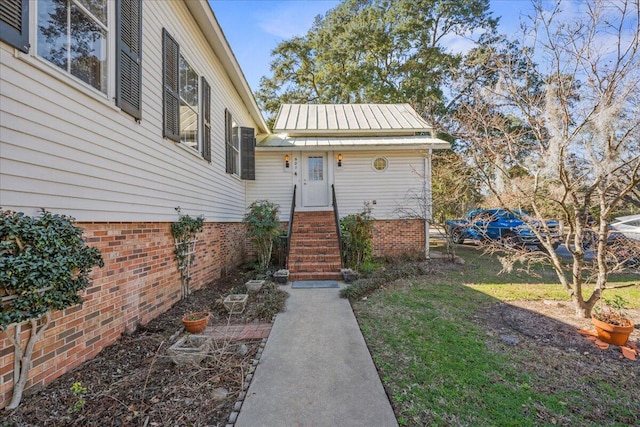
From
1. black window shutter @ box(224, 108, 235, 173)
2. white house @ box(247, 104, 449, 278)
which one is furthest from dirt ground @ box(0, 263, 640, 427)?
white house @ box(247, 104, 449, 278)

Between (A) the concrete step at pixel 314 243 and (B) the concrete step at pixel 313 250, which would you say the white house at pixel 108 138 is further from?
(A) the concrete step at pixel 314 243

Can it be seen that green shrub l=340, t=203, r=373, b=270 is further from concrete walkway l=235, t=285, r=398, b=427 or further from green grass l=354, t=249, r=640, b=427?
concrete walkway l=235, t=285, r=398, b=427

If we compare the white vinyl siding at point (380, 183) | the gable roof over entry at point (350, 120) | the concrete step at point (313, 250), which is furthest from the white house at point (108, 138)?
the white vinyl siding at point (380, 183)

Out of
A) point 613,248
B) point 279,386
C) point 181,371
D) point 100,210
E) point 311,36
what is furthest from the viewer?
point 311,36

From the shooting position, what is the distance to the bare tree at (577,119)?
11.9 feet

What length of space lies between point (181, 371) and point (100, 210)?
186cm

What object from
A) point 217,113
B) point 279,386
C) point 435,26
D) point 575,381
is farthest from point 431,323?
point 435,26

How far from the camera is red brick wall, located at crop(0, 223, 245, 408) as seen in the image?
241 centimetres

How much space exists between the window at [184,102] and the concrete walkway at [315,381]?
3.58 metres

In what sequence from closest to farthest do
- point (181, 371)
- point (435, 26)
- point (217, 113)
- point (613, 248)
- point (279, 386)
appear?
point (279, 386) < point (181, 371) < point (613, 248) < point (217, 113) < point (435, 26)

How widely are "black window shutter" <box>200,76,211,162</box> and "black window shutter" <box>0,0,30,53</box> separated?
3602 millimetres

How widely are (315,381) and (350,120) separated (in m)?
9.62

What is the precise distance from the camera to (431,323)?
13.3 ft

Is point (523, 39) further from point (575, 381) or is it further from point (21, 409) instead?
point (21, 409)
